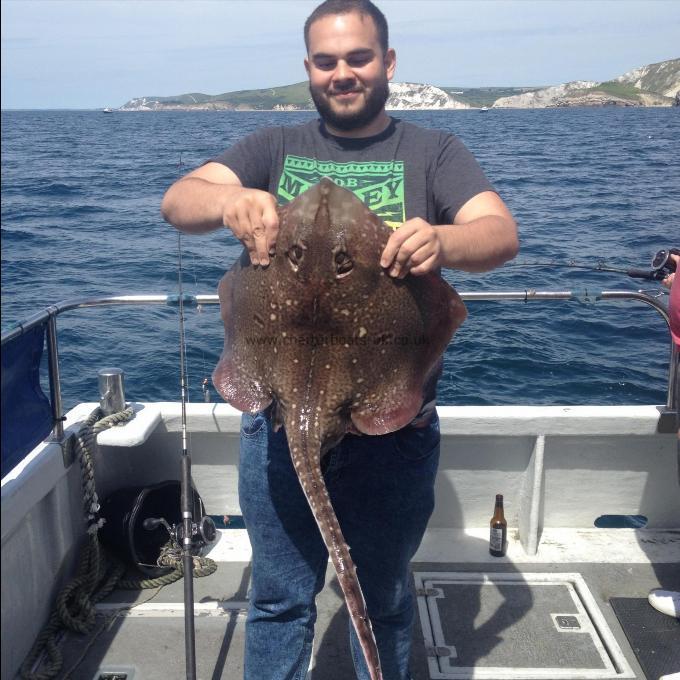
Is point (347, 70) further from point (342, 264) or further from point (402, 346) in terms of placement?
point (402, 346)

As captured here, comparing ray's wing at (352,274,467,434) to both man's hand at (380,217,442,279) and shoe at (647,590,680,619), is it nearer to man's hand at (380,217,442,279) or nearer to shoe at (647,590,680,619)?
man's hand at (380,217,442,279)

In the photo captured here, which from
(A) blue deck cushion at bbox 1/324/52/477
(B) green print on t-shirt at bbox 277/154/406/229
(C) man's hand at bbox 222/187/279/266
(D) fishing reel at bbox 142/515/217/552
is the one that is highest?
(B) green print on t-shirt at bbox 277/154/406/229

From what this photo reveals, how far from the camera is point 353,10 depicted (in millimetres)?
2307

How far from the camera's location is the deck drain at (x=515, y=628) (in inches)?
135

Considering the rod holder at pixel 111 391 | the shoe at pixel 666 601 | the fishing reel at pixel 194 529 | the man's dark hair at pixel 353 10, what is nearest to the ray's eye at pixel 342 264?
the man's dark hair at pixel 353 10

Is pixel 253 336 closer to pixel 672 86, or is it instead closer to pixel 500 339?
pixel 500 339

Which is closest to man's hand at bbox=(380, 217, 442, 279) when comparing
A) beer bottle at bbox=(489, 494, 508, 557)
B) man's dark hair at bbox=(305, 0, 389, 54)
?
man's dark hair at bbox=(305, 0, 389, 54)

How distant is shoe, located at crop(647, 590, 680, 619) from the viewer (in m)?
3.73

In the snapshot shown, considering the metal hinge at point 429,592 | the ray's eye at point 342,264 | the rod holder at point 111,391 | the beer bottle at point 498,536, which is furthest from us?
the beer bottle at point 498,536

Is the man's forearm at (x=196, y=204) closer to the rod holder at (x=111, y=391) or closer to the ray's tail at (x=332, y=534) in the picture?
the ray's tail at (x=332, y=534)

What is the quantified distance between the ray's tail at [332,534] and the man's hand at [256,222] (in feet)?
1.71

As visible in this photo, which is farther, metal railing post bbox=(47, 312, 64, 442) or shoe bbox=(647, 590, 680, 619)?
shoe bbox=(647, 590, 680, 619)

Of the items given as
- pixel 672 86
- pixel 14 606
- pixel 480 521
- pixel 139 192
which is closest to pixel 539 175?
pixel 139 192

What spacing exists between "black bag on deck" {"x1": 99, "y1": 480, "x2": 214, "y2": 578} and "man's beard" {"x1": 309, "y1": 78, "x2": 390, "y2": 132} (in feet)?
7.72
